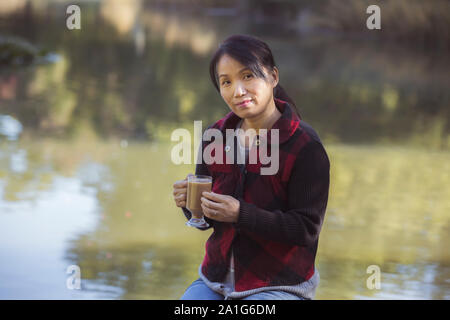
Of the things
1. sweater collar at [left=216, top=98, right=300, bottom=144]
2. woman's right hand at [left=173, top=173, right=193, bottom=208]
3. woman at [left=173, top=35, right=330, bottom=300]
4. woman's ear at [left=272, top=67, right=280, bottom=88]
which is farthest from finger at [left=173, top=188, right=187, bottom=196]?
woman's ear at [left=272, top=67, right=280, bottom=88]

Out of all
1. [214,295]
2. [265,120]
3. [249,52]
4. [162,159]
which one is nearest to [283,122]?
[265,120]

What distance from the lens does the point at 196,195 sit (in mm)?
2416

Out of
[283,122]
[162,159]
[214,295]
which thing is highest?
[283,122]

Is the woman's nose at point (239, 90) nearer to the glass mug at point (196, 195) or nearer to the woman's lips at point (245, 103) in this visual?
the woman's lips at point (245, 103)

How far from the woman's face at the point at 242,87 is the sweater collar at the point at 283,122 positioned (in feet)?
0.25

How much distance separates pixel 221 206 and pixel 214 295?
1.11ft

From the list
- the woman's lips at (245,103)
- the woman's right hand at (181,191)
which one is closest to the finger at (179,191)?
the woman's right hand at (181,191)

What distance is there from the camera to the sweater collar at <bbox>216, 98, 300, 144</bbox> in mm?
2355

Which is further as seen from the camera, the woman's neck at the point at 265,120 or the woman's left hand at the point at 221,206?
the woman's neck at the point at 265,120

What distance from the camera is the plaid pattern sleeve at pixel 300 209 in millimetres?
2234

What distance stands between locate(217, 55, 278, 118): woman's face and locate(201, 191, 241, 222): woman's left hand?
0.99 ft

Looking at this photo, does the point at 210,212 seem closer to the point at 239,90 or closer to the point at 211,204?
the point at 211,204

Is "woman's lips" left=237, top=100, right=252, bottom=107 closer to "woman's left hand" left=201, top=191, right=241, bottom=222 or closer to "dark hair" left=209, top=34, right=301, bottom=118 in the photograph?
"dark hair" left=209, top=34, right=301, bottom=118
